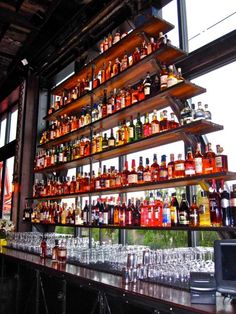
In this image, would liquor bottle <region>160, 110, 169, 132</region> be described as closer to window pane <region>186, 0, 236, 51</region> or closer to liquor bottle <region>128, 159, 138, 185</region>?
liquor bottle <region>128, 159, 138, 185</region>

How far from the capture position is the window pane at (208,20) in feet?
10.0

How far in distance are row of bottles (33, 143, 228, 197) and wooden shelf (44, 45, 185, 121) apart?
0.90 metres

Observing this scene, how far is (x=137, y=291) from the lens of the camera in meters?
2.05

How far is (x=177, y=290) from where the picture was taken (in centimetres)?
207

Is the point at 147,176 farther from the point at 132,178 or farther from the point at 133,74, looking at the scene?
the point at 133,74

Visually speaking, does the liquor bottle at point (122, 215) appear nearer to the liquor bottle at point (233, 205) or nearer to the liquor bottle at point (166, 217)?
the liquor bottle at point (166, 217)

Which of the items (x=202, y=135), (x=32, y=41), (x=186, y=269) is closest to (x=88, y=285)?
(x=186, y=269)

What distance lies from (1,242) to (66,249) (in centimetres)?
191

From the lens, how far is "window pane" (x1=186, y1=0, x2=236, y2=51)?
121 inches

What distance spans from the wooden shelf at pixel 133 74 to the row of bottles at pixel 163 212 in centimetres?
125

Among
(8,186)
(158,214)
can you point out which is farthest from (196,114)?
(8,186)

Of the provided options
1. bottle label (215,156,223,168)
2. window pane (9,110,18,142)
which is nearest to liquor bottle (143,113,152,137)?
bottle label (215,156,223,168)

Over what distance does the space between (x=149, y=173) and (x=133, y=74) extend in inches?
45.0

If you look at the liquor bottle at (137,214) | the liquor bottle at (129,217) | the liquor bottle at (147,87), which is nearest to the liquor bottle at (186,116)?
the liquor bottle at (147,87)
